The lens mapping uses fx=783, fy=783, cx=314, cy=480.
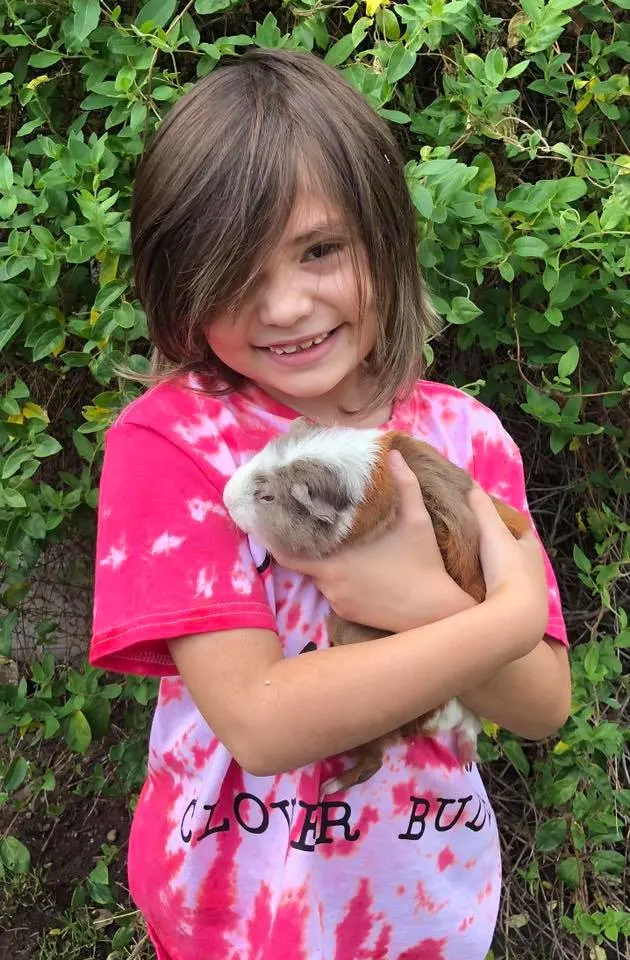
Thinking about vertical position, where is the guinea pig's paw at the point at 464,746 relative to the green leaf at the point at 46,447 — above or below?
below

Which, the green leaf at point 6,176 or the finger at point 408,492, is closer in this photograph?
the finger at point 408,492

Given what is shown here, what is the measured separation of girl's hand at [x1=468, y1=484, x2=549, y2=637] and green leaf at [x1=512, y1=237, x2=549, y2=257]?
27.0 inches

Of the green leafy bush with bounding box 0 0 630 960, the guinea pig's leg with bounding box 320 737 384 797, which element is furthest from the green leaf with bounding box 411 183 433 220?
the guinea pig's leg with bounding box 320 737 384 797

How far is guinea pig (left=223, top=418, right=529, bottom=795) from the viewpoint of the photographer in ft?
4.43

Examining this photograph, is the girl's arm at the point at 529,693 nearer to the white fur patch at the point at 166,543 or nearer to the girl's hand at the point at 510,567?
the girl's hand at the point at 510,567

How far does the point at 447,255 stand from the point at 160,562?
1.16 metres

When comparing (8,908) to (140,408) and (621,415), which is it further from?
(621,415)

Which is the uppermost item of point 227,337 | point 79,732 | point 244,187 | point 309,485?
point 244,187

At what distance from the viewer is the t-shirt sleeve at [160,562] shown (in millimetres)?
1201

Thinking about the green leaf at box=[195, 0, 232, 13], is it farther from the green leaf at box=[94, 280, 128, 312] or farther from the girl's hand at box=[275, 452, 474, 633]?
the girl's hand at box=[275, 452, 474, 633]

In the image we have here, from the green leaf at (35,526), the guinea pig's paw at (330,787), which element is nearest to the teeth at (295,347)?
the guinea pig's paw at (330,787)

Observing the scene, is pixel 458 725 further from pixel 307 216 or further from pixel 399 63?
pixel 399 63

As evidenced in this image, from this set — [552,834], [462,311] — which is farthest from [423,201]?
[552,834]

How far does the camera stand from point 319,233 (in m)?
1.31
